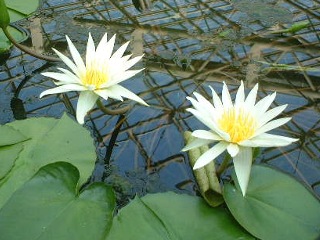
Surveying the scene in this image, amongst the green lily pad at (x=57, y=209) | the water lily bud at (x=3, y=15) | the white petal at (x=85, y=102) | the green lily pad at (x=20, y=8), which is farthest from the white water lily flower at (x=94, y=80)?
the green lily pad at (x=20, y=8)

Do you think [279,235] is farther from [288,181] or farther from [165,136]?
[165,136]

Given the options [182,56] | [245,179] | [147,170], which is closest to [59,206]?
[147,170]

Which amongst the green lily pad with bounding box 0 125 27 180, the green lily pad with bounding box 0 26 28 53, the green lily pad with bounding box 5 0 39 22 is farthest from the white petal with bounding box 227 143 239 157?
the green lily pad with bounding box 5 0 39 22


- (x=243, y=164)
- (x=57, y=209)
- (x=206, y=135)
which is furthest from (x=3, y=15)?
(x=243, y=164)

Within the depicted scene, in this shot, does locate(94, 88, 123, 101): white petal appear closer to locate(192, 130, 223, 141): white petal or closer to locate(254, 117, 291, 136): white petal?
locate(192, 130, 223, 141): white petal

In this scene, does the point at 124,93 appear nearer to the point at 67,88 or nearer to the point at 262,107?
the point at 67,88

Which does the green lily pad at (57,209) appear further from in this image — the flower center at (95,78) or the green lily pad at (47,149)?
the flower center at (95,78)
